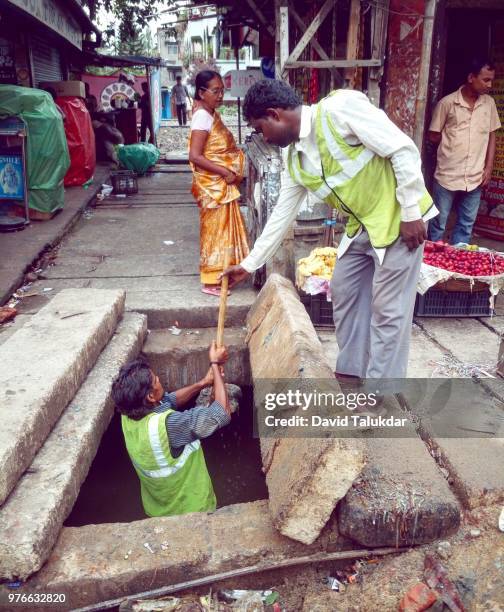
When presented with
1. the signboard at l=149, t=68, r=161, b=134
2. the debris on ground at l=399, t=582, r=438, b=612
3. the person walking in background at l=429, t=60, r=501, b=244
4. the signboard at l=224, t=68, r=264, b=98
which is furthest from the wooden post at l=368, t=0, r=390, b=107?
the signboard at l=149, t=68, r=161, b=134

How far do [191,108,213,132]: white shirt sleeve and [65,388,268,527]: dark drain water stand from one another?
84.5 inches

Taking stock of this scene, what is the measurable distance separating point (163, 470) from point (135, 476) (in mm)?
1431

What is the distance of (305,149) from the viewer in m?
2.62

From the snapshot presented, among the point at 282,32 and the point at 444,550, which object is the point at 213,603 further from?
the point at 282,32

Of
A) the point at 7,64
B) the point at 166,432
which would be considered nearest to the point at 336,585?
the point at 166,432

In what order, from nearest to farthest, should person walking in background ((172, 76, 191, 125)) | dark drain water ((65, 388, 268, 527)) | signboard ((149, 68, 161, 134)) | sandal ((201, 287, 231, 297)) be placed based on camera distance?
dark drain water ((65, 388, 268, 527)), sandal ((201, 287, 231, 297)), signboard ((149, 68, 161, 134)), person walking in background ((172, 76, 191, 125))

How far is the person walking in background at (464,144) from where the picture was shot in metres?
5.17

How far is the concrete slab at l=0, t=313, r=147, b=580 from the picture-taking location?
7.19 ft

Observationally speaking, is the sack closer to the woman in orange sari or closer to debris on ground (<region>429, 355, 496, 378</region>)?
the woman in orange sari

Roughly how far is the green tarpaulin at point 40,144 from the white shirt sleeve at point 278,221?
17.3ft

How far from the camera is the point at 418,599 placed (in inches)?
82.7

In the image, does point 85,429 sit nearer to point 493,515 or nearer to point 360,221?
point 360,221

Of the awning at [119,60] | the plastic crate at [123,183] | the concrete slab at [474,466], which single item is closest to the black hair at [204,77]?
the concrete slab at [474,466]

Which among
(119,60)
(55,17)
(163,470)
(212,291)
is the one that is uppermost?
(55,17)
